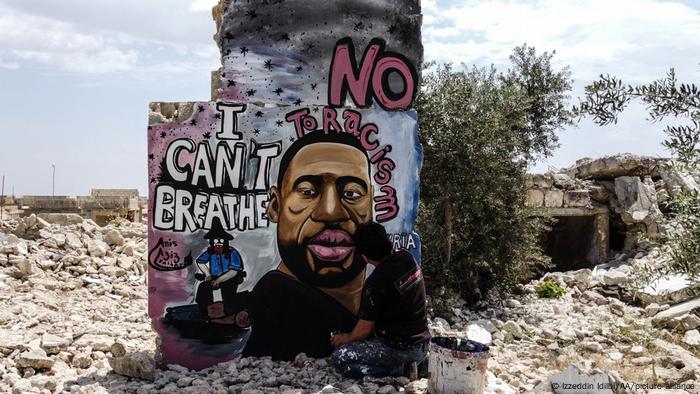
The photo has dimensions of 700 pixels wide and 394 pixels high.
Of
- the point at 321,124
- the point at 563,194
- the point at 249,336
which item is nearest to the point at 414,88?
the point at 321,124

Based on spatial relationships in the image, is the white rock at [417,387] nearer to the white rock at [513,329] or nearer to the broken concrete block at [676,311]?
the white rock at [513,329]

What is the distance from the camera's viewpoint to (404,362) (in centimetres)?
540

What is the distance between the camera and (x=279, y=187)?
6.03m

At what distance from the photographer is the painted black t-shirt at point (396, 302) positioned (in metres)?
5.20

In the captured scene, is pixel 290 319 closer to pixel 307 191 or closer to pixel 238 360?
pixel 238 360

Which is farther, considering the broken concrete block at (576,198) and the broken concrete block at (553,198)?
the broken concrete block at (576,198)

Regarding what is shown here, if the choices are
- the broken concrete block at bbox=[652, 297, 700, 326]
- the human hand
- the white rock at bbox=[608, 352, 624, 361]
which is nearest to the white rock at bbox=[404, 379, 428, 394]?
the human hand

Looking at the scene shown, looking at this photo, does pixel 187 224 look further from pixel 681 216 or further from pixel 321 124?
pixel 681 216

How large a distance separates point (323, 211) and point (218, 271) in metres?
1.18

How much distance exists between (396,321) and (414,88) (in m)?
2.52

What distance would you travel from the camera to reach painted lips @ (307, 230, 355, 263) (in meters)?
6.12

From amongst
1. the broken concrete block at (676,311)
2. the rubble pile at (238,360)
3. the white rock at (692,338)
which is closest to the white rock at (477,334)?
the rubble pile at (238,360)

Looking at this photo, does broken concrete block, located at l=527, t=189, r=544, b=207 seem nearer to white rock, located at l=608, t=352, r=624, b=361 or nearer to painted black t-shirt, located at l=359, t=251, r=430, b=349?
white rock, located at l=608, t=352, r=624, b=361

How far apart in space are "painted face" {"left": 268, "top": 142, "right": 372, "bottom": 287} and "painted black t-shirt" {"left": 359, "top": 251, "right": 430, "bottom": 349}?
2.93 ft
